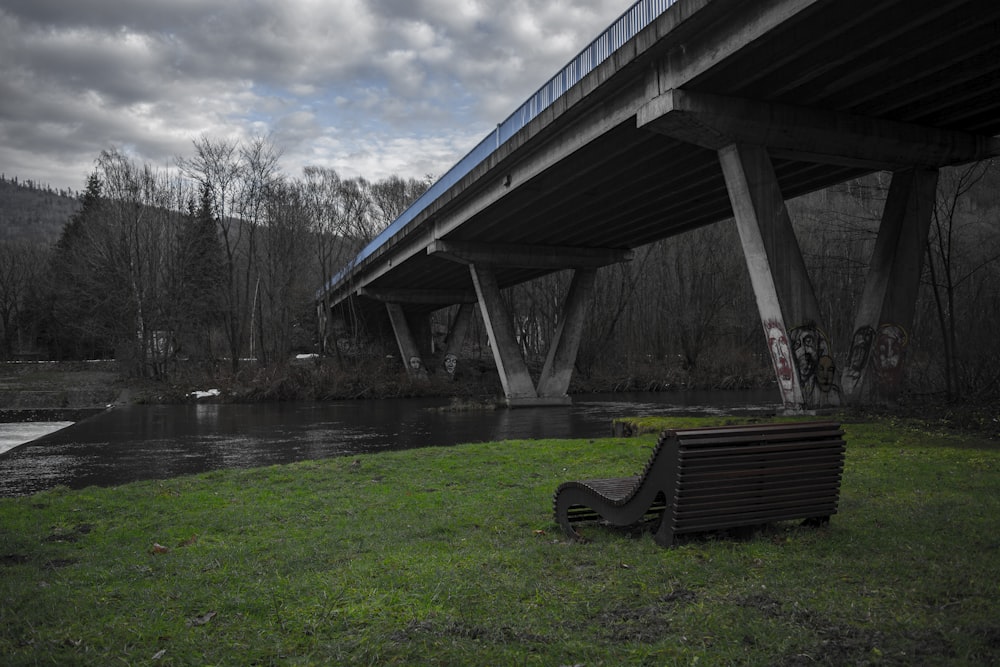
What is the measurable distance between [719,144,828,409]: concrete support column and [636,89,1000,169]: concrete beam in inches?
23.8

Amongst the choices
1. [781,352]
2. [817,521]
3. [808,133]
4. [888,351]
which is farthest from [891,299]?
[817,521]

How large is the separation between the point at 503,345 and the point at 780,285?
17.4 metres

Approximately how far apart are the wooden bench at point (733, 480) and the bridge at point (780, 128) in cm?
975

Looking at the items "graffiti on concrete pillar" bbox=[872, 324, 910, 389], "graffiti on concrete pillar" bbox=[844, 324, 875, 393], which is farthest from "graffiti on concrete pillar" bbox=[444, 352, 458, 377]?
"graffiti on concrete pillar" bbox=[872, 324, 910, 389]

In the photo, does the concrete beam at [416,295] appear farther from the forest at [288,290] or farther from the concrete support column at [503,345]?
the concrete support column at [503,345]

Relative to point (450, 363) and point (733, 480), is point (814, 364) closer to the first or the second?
point (733, 480)

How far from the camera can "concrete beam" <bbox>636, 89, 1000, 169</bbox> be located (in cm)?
1641

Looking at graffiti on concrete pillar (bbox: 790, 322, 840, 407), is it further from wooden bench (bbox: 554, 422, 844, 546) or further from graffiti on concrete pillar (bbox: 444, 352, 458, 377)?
graffiti on concrete pillar (bbox: 444, 352, 458, 377)

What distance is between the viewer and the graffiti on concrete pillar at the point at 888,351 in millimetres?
18078

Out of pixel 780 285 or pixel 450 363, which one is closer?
pixel 780 285

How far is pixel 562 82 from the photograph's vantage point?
20.4 m

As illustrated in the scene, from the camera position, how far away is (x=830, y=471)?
5.44 meters

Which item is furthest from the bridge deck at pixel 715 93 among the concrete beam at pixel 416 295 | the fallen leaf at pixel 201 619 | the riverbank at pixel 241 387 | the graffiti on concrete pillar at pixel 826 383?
the concrete beam at pixel 416 295

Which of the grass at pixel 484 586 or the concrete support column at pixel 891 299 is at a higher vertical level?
the concrete support column at pixel 891 299
